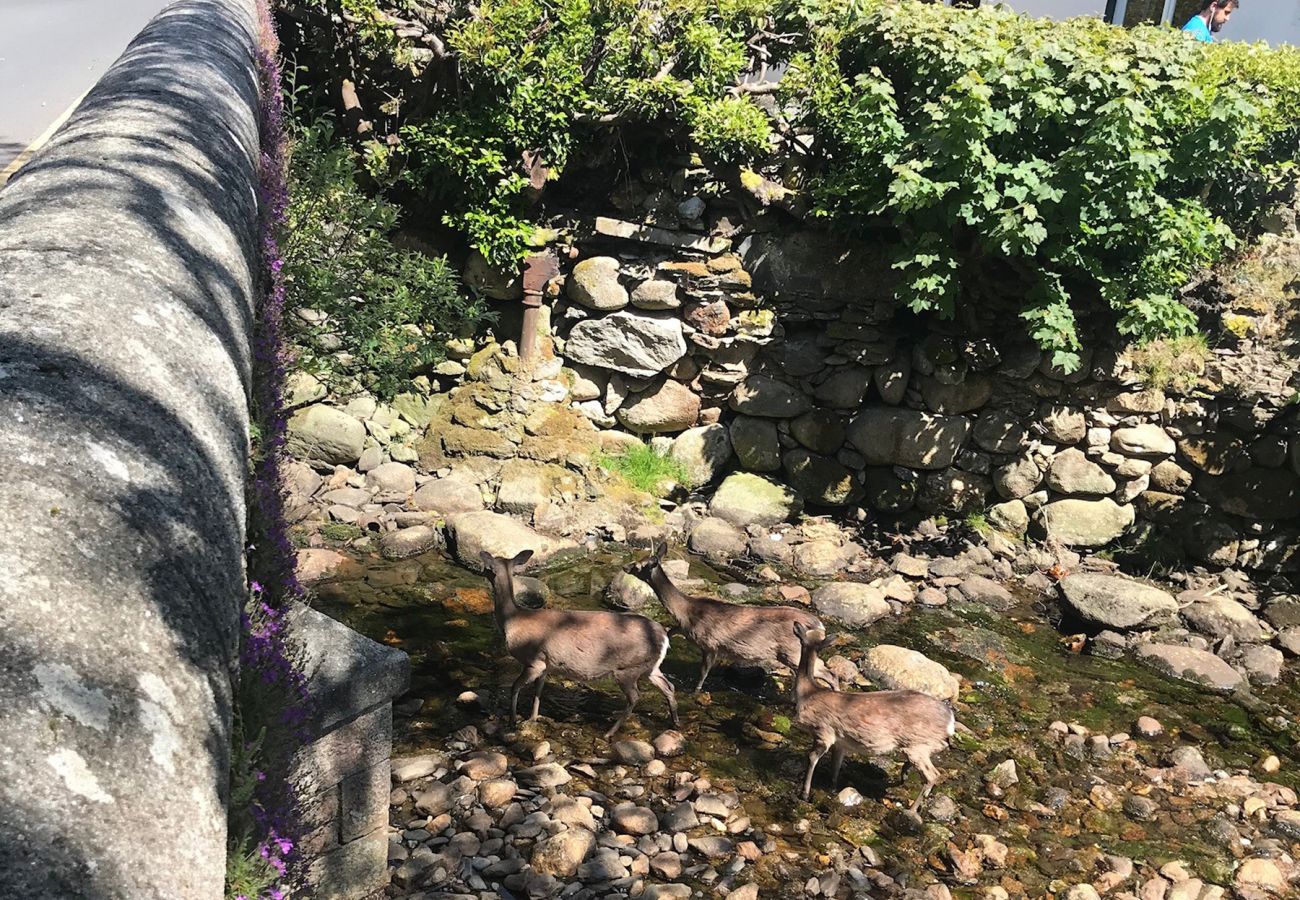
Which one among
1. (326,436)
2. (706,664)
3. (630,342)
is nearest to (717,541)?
(630,342)

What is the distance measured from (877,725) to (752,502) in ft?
15.4

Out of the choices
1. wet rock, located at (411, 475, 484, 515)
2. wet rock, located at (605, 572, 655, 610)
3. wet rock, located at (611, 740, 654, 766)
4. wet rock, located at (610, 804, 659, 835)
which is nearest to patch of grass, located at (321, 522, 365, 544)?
wet rock, located at (411, 475, 484, 515)

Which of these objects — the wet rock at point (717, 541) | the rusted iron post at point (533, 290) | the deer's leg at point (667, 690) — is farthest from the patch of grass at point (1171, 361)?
the deer's leg at point (667, 690)

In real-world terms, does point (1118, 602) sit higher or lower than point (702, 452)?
higher

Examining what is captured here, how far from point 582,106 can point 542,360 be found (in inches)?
111

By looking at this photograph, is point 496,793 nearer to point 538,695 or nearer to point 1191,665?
point 538,695

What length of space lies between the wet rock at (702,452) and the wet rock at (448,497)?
241 cm

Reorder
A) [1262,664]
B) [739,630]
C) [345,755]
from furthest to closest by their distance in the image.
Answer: [1262,664] → [739,630] → [345,755]

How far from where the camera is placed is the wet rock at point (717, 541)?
10180mm

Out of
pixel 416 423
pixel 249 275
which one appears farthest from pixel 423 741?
pixel 416 423

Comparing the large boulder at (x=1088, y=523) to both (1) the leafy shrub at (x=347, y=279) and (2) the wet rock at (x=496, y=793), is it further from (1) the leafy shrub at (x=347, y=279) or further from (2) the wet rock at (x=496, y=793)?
(2) the wet rock at (x=496, y=793)

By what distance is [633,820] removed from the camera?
5879mm

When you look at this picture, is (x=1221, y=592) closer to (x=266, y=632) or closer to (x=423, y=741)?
(x=423, y=741)

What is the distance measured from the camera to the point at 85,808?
1215mm
